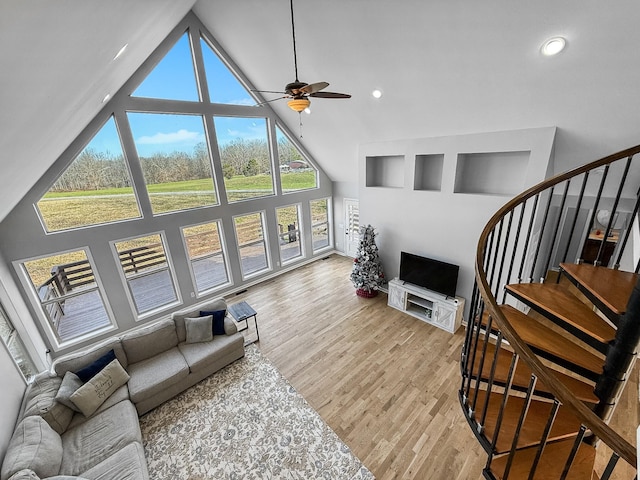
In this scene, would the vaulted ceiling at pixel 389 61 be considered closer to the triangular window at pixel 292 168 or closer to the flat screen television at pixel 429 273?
the triangular window at pixel 292 168

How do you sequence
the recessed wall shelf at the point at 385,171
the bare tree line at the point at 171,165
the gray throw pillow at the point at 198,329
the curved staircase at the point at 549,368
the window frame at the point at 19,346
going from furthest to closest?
1. the recessed wall shelf at the point at 385,171
2. the bare tree line at the point at 171,165
3. the gray throw pillow at the point at 198,329
4. the window frame at the point at 19,346
5. the curved staircase at the point at 549,368

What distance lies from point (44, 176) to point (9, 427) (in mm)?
3441

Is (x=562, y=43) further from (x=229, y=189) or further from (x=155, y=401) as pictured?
(x=155, y=401)

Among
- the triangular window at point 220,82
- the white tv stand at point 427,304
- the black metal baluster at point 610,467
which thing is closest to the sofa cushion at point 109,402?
the black metal baluster at point 610,467

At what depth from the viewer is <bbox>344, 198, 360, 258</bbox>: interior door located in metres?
7.83

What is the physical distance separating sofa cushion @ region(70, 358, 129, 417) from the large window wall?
75.9 inches

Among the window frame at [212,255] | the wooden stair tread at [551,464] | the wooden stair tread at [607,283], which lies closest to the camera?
the wooden stair tread at [551,464]

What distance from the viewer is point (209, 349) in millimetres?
3984

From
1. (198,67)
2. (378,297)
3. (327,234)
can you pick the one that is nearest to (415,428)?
(378,297)

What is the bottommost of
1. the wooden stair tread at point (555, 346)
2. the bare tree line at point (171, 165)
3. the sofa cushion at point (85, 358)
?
the sofa cushion at point (85, 358)

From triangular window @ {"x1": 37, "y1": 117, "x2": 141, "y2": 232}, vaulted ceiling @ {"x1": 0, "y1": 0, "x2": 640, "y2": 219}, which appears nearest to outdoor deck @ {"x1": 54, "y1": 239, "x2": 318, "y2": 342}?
triangular window @ {"x1": 37, "y1": 117, "x2": 141, "y2": 232}

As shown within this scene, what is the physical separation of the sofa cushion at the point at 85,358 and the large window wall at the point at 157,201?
1.57 meters

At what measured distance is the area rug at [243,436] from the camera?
2.84 meters

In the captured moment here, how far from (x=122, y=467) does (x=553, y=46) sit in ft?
19.4
